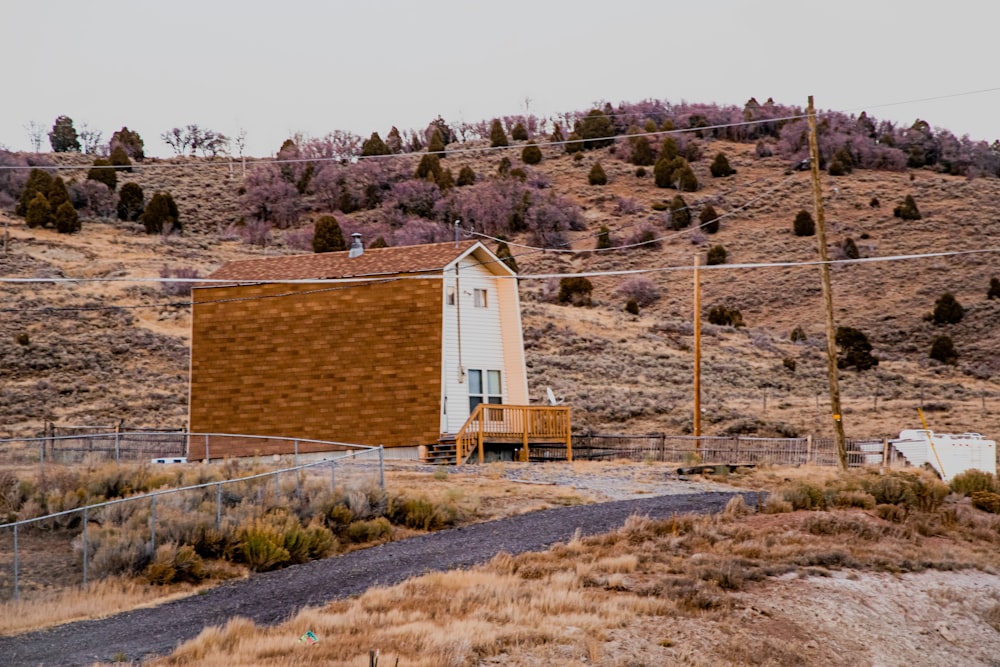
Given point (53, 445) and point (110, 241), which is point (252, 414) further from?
point (110, 241)

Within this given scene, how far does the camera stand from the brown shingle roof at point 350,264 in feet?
113

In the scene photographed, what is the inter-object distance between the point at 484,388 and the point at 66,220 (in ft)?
162

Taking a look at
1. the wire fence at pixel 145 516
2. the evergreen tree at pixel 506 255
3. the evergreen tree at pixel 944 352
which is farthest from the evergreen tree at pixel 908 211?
the wire fence at pixel 145 516

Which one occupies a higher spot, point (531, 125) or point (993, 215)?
point (531, 125)

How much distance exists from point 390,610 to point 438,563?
3369 mm

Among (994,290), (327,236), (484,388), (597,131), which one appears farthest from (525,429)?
(597,131)

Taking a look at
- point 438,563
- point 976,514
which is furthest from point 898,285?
point 438,563

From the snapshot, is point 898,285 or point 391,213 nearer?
point 898,285

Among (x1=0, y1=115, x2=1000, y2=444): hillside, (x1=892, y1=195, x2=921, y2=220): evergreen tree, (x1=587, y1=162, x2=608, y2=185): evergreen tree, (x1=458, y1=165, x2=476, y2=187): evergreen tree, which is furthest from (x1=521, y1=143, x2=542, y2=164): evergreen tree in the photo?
(x1=892, y1=195, x2=921, y2=220): evergreen tree

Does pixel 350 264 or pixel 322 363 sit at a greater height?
pixel 350 264

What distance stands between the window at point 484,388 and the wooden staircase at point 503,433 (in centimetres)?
113

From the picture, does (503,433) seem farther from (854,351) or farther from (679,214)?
(679,214)

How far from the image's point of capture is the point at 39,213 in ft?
251

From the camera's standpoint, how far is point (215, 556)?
1884 centimetres
